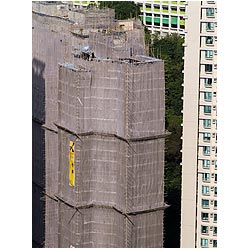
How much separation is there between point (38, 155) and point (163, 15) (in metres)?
26.9

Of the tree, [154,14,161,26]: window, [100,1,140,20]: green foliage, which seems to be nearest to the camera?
the tree

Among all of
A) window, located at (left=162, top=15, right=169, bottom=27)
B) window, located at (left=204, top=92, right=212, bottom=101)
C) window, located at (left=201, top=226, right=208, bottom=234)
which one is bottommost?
window, located at (left=201, top=226, right=208, bottom=234)

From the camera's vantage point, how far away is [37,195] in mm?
34406

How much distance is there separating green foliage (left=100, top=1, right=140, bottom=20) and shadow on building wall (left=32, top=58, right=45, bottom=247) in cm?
2042

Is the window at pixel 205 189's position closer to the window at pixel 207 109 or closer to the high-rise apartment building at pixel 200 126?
the high-rise apartment building at pixel 200 126

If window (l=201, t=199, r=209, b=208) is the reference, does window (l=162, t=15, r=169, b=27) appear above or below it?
above

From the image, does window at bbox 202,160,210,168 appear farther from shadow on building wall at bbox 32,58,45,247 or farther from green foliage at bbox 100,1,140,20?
green foliage at bbox 100,1,140,20

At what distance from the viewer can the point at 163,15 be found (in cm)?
6034

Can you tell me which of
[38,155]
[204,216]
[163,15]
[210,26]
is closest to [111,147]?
[204,216]

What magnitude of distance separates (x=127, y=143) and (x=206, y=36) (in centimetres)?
483

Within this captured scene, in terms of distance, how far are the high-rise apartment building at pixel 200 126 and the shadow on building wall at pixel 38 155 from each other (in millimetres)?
5387

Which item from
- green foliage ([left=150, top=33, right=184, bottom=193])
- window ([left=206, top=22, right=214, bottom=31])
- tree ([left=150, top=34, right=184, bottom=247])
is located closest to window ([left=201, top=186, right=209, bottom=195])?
tree ([left=150, top=34, right=184, bottom=247])

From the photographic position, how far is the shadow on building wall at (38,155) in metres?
34.2

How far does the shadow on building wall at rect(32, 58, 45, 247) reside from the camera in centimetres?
3419
